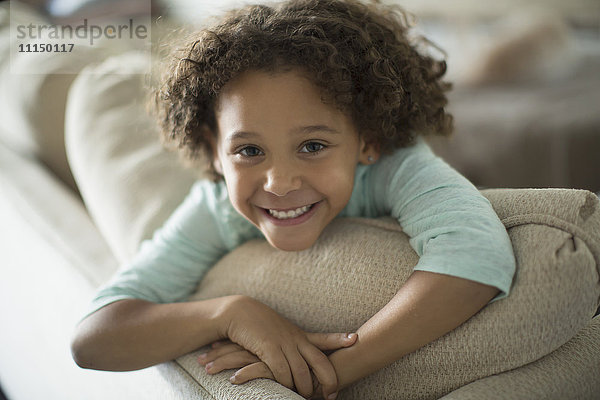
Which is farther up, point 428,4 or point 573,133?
point 428,4

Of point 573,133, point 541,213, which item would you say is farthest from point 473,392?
point 573,133

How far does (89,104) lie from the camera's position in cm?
128

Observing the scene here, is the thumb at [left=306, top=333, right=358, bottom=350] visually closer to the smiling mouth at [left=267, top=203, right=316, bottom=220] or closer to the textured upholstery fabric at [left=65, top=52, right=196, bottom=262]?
the smiling mouth at [left=267, top=203, right=316, bottom=220]

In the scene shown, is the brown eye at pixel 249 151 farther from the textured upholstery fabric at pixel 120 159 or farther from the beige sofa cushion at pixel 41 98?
the beige sofa cushion at pixel 41 98

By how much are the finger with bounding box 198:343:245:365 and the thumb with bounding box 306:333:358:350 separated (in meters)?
0.11

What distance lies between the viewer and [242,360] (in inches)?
28.6

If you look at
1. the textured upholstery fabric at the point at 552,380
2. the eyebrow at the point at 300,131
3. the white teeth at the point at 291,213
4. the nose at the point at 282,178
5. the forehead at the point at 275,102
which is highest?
the forehead at the point at 275,102

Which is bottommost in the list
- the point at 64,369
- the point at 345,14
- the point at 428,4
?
the point at 64,369

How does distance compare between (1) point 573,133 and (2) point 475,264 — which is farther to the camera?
(1) point 573,133

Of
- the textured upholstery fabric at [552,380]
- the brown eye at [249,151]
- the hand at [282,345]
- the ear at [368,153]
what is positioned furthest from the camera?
the ear at [368,153]

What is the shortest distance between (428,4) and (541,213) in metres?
3.80

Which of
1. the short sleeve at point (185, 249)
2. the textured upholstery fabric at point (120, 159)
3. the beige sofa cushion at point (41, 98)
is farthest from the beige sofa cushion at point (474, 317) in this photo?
the beige sofa cushion at point (41, 98)

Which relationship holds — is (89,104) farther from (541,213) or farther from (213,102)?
(541,213)

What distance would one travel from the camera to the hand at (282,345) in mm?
703
